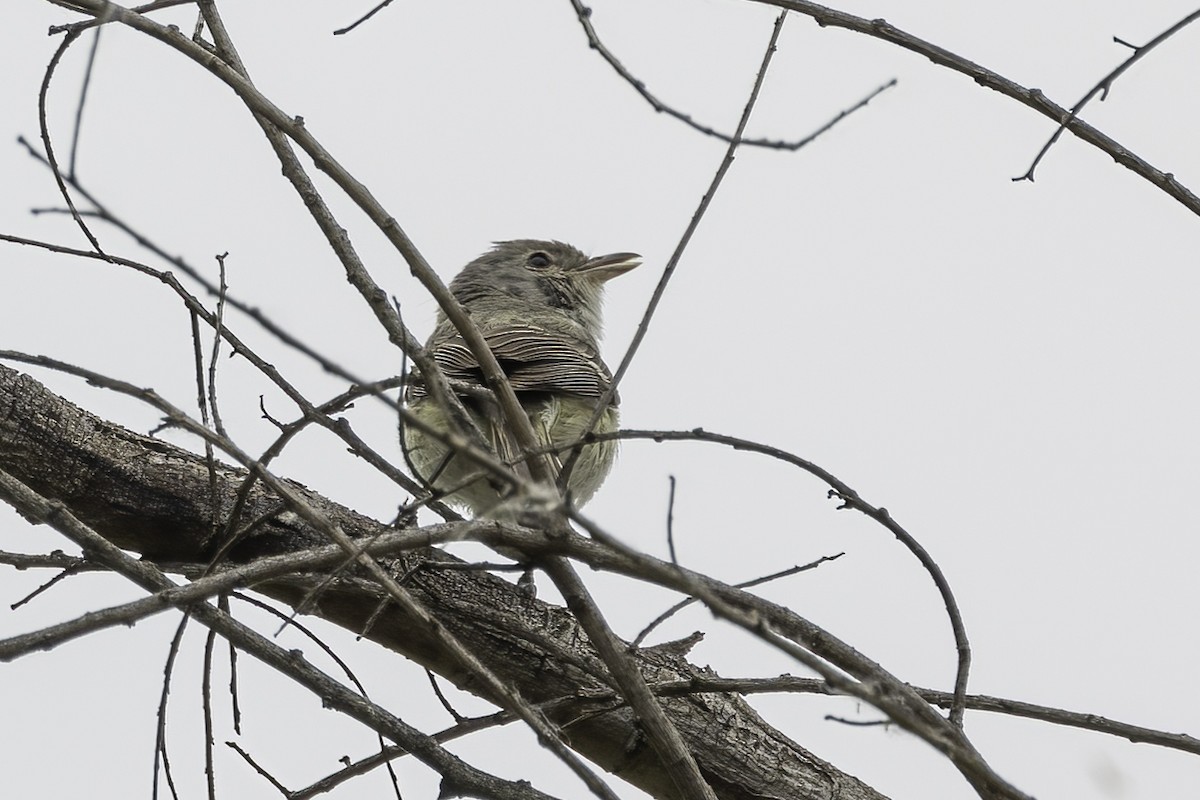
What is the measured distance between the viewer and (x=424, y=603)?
15.4 ft

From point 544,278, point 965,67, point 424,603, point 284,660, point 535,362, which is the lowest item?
point 284,660

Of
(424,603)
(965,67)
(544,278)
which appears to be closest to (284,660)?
(424,603)

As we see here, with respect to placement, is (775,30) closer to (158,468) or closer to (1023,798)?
(1023,798)

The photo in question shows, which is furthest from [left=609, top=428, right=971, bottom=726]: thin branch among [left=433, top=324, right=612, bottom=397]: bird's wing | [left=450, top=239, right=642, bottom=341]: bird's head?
[left=450, top=239, right=642, bottom=341]: bird's head

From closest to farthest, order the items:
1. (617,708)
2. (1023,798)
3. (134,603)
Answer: (1023,798) → (134,603) → (617,708)

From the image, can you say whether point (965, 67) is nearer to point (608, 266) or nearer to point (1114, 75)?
point (1114, 75)

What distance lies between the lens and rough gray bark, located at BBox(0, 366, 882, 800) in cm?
444

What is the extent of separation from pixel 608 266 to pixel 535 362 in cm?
231

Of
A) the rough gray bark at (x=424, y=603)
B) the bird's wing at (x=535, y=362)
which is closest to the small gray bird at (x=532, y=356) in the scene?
the bird's wing at (x=535, y=362)

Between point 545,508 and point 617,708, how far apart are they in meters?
2.44

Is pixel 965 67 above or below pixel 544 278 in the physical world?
below

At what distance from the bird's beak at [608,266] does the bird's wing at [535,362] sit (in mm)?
1748

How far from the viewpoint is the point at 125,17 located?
3035 millimetres

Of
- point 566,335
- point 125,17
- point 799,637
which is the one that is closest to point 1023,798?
point 799,637
